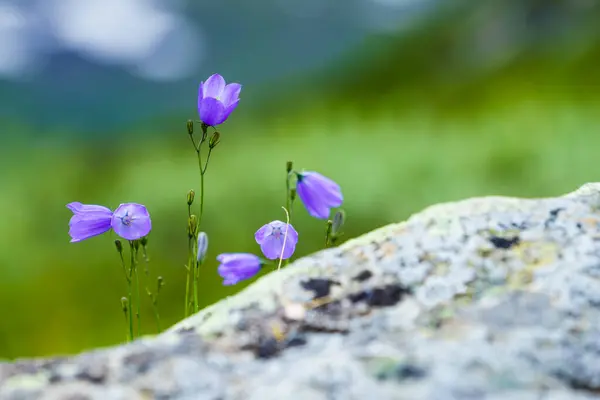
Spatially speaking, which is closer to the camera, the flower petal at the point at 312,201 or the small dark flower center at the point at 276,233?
the small dark flower center at the point at 276,233

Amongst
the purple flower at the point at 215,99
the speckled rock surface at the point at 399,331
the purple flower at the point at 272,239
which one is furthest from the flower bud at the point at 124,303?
the speckled rock surface at the point at 399,331

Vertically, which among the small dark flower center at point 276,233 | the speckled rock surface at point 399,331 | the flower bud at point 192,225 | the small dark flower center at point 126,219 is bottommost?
the speckled rock surface at point 399,331

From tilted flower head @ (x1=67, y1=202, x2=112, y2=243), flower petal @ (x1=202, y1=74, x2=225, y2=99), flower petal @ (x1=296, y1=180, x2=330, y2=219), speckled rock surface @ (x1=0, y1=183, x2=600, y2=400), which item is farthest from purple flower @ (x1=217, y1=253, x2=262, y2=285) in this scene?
speckled rock surface @ (x1=0, y1=183, x2=600, y2=400)

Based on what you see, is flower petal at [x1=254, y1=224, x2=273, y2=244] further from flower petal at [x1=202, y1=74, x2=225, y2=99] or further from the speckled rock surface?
the speckled rock surface

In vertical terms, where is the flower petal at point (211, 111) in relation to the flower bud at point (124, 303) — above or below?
above

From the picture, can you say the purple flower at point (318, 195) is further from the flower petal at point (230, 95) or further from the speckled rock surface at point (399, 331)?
the speckled rock surface at point (399, 331)

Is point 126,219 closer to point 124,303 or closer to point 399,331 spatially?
point 124,303

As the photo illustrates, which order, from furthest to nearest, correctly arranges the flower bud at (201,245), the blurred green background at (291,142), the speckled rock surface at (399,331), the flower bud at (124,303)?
the blurred green background at (291,142), the flower bud at (201,245), the flower bud at (124,303), the speckled rock surface at (399,331)

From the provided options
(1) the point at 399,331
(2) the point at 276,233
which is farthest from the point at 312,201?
(1) the point at 399,331

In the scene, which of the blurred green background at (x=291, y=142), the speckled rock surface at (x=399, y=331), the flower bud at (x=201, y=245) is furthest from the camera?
the blurred green background at (x=291, y=142)
